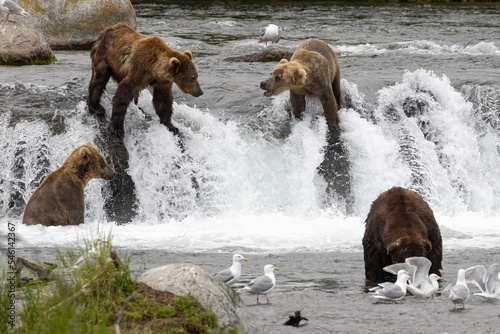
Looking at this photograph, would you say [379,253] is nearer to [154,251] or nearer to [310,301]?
[310,301]

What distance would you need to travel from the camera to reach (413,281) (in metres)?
6.98

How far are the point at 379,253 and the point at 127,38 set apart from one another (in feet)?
18.6

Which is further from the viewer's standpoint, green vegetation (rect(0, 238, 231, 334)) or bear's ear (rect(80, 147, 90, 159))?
bear's ear (rect(80, 147, 90, 159))

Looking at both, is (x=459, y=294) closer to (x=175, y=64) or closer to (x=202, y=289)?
Answer: (x=202, y=289)

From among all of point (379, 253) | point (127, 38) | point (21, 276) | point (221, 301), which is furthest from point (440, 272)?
point (127, 38)

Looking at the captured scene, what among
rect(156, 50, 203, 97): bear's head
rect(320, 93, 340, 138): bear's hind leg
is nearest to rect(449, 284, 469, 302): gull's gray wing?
rect(156, 50, 203, 97): bear's head

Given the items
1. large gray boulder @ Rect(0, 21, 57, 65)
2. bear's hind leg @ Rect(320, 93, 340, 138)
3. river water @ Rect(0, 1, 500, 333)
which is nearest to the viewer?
river water @ Rect(0, 1, 500, 333)

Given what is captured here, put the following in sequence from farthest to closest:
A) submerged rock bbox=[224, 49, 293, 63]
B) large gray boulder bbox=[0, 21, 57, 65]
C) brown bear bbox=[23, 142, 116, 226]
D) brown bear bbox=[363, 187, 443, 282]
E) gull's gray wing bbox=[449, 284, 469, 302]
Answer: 1. submerged rock bbox=[224, 49, 293, 63]
2. large gray boulder bbox=[0, 21, 57, 65]
3. brown bear bbox=[23, 142, 116, 226]
4. brown bear bbox=[363, 187, 443, 282]
5. gull's gray wing bbox=[449, 284, 469, 302]

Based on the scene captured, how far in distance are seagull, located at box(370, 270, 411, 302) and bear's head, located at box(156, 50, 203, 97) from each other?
557 cm

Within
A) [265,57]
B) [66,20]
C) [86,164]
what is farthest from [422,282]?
[66,20]

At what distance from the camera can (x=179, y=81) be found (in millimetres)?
11641

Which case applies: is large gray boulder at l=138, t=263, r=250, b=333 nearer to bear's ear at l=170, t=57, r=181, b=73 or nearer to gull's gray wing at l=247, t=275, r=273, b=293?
gull's gray wing at l=247, t=275, r=273, b=293

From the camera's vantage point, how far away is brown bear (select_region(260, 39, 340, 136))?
11.9 metres

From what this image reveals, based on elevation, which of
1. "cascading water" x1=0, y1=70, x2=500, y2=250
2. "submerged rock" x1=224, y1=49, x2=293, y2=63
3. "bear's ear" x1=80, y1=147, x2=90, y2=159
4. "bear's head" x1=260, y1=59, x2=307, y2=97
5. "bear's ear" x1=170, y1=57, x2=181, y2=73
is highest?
"bear's ear" x1=170, y1=57, x2=181, y2=73
